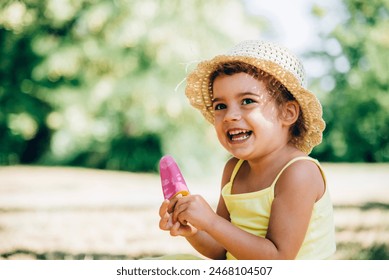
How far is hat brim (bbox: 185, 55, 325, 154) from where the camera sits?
5.00 ft

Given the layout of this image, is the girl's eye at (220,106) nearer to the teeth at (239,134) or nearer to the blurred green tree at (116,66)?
the teeth at (239,134)

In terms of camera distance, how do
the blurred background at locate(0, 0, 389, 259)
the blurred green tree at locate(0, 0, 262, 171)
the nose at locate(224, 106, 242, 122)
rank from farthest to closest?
the blurred green tree at locate(0, 0, 262, 171) < the blurred background at locate(0, 0, 389, 259) < the nose at locate(224, 106, 242, 122)

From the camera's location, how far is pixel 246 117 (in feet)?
4.95

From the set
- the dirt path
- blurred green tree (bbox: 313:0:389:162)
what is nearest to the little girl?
the dirt path

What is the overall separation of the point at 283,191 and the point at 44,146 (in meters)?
10.9

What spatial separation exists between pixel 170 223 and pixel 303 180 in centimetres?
39

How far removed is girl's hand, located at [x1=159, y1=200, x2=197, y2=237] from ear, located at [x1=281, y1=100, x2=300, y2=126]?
43 centimetres

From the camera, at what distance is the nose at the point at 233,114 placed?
4.91 feet

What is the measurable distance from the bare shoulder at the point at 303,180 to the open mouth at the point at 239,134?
0.16 m

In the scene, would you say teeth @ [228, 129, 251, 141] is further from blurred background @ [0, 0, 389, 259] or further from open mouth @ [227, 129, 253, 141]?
blurred background @ [0, 0, 389, 259]

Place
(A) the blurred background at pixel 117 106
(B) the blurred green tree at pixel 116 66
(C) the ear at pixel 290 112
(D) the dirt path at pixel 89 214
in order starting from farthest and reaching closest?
(B) the blurred green tree at pixel 116 66 < (A) the blurred background at pixel 117 106 < (D) the dirt path at pixel 89 214 < (C) the ear at pixel 290 112

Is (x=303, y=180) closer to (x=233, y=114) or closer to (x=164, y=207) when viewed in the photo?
(x=233, y=114)

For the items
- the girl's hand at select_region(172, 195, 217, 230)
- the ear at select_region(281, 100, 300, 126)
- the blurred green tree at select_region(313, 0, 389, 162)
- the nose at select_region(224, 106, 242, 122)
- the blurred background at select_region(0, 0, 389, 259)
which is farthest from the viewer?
the blurred green tree at select_region(313, 0, 389, 162)

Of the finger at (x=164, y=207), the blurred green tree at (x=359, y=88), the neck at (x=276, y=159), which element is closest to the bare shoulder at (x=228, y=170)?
the neck at (x=276, y=159)
